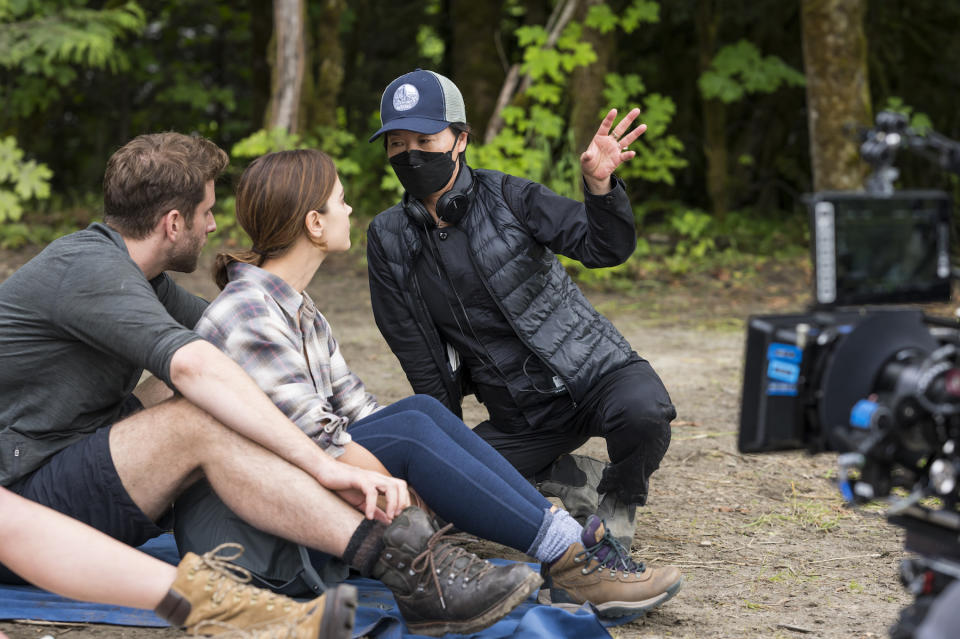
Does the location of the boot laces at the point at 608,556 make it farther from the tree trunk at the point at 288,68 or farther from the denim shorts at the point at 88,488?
the tree trunk at the point at 288,68

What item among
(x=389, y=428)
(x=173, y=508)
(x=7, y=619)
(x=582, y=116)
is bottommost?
(x=7, y=619)

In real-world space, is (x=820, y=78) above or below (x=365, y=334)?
above

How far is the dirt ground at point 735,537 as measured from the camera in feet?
9.82

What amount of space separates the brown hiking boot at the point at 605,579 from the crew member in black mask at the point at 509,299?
0.43m

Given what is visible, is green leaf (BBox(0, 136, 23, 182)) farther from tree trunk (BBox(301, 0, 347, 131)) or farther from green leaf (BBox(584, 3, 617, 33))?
green leaf (BBox(584, 3, 617, 33))

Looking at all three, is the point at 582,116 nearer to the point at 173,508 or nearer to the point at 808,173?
the point at 808,173

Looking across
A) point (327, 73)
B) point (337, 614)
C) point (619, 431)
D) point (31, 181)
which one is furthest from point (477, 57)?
point (337, 614)

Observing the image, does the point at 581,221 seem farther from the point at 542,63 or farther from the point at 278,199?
the point at 542,63

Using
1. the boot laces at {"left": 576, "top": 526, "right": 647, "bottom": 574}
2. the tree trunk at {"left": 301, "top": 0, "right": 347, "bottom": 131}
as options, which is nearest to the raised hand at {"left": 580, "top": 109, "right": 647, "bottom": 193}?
the boot laces at {"left": 576, "top": 526, "right": 647, "bottom": 574}

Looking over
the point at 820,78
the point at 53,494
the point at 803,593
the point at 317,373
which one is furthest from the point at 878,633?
the point at 820,78

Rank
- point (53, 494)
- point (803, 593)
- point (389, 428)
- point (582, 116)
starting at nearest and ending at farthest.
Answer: point (53, 494), point (389, 428), point (803, 593), point (582, 116)

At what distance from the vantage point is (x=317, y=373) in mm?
3100

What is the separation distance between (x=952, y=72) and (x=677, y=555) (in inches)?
380

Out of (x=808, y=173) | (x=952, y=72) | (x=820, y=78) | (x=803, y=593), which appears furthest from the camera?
(x=808, y=173)
